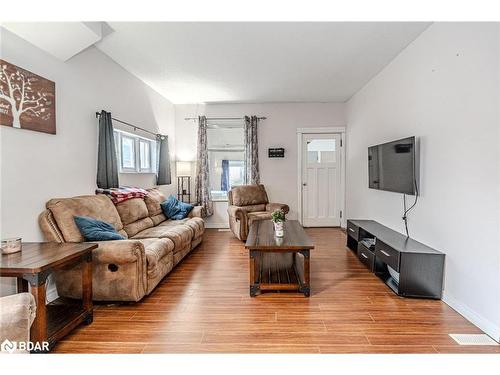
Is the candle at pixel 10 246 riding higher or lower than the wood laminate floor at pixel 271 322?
higher

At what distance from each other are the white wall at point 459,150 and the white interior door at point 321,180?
7.70 feet

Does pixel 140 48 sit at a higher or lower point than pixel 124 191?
higher

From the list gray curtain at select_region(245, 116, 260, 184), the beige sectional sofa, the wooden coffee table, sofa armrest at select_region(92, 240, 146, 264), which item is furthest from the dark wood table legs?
gray curtain at select_region(245, 116, 260, 184)

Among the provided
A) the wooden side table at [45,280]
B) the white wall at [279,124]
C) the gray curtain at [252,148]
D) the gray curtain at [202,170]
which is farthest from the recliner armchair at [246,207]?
the wooden side table at [45,280]

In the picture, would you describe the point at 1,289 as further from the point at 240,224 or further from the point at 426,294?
the point at 426,294

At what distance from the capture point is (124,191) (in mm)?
3486

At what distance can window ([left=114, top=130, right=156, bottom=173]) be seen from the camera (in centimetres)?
381

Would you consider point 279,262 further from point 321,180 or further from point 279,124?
point 279,124

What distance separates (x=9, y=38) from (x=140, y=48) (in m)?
1.31

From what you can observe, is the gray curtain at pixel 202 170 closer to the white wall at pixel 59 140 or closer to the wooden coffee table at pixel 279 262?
the white wall at pixel 59 140

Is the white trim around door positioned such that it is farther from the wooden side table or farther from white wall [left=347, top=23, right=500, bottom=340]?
the wooden side table

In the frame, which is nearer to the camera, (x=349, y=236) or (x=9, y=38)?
(x=9, y=38)

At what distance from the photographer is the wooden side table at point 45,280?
159 centimetres
